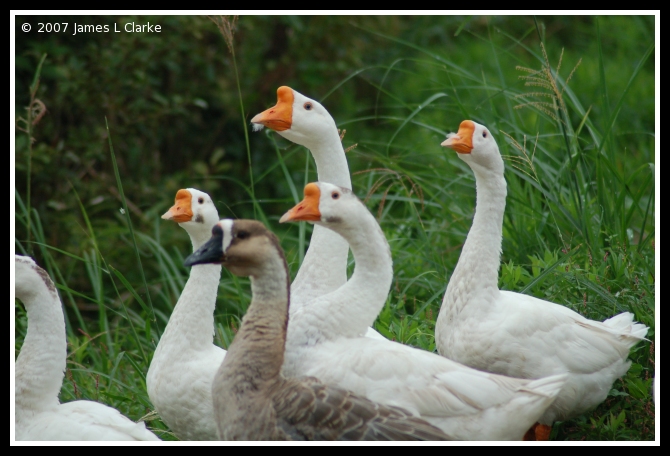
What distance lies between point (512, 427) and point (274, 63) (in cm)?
576

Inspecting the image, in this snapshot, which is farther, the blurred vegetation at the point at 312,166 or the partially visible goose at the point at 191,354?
the blurred vegetation at the point at 312,166

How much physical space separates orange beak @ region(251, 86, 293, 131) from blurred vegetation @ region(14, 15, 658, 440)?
0.69 metres

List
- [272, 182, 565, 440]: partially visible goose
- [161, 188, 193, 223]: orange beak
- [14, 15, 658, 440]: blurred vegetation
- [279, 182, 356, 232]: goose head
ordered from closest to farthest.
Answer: [272, 182, 565, 440]: partially visible goose, [279, 182, 356, 232]: goose head, [161, 188, 193, 223]: orange beak, [14, 15, 658, 440]: blurred vegetation

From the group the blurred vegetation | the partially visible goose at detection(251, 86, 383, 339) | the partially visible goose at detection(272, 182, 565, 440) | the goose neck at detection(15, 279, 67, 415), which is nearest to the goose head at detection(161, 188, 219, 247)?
the blurred vegetation

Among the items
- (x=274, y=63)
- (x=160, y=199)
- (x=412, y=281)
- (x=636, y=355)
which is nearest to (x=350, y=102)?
(x=274, y=63)

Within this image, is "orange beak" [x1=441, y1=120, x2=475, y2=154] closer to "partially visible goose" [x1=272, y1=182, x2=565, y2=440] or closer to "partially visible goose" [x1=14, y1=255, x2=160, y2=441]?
"partially visible goose" [x1=272, y1=182, x2=565, y2=440]

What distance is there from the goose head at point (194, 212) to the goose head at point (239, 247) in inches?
31.6

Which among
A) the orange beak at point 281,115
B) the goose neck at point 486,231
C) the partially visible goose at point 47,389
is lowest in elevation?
the partially visible goose at point 47,389

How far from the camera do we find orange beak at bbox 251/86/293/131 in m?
3.84

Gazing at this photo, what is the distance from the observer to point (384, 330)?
4375 mm

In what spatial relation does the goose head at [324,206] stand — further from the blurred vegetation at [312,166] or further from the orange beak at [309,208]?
the blurred vegetation at [312,166]

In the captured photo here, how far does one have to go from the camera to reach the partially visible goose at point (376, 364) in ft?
10.2

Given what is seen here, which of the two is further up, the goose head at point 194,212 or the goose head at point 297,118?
the goose head at point 297,118

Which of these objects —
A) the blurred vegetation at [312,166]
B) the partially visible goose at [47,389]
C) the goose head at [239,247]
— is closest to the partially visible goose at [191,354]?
the partially visible goose at [47,389]
